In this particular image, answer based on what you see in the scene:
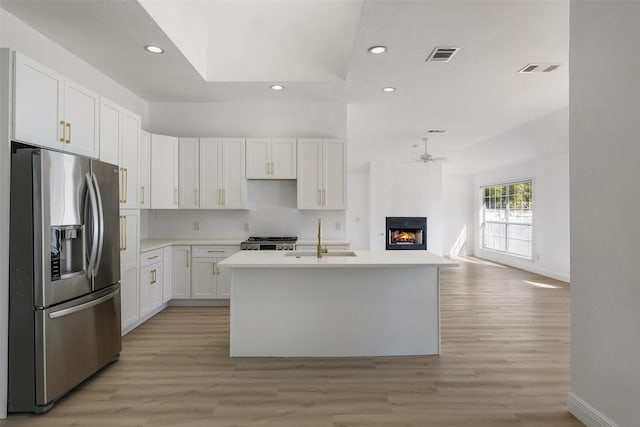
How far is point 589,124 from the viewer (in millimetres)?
2020

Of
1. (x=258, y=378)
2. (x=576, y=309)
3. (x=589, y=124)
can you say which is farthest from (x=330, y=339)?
(x=589, y=124)

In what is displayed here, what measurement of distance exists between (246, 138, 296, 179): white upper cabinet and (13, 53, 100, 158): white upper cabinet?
2.01 meters

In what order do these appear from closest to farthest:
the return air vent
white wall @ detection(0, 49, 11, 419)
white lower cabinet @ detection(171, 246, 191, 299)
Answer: white wall @ detection(0, 49, 11, 419), the return air vent, white lower cabinet @ detection(171, 246, 191, 299)

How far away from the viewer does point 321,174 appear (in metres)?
4.80

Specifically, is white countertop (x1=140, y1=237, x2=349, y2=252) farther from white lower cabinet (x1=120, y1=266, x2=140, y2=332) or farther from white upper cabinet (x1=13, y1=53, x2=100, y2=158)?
white upper cabinet (x1=13, y1=53, x2=100, y2=158)

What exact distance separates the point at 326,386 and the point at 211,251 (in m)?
2.60

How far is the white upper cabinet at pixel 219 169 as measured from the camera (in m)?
4.77

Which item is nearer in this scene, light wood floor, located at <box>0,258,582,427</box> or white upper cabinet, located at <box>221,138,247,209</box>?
light wood floor, located at <box>0,258,582,427</box>

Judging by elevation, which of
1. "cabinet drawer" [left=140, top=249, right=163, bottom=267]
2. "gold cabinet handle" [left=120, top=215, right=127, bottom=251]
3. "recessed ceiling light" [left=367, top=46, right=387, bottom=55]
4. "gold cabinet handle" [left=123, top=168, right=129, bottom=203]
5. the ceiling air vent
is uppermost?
"recessed ceiling light" [left=367, top=46, right=387, bottom=55]

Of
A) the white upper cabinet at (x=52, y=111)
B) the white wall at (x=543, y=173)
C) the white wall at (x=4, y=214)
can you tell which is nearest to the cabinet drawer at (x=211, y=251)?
the white upper cabinet at (x=52, y=111)

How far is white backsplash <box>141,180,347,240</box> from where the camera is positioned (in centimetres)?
508

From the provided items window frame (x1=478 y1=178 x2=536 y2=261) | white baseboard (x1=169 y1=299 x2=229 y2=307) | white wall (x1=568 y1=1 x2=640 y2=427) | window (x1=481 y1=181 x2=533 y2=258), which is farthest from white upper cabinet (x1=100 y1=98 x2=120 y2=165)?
window (x1=481 y1=181 x2=533 y2=258)

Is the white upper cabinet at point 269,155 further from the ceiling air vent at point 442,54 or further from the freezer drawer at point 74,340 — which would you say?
the freezer drawer at point 74,340

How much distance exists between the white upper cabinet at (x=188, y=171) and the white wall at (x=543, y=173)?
5.17 metres
